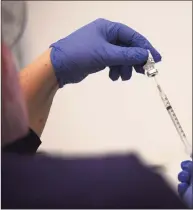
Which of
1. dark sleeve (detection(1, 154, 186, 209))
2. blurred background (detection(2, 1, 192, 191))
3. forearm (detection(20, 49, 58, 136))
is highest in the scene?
dark sleeve (detection(1, 154, 186, 209))

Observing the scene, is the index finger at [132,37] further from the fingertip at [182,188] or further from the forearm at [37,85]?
the fingertip at [182,188]

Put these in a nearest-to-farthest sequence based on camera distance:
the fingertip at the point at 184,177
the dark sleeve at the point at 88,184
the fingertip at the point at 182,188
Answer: the dark sleeve at the point at 88,184, the fingertip at the point at 182,188, the fingertip at the point at 184,177

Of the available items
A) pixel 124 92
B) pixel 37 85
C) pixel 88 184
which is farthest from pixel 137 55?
pixel 124 92

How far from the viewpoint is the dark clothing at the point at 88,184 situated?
317 mm

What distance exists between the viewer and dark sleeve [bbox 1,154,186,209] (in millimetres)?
317

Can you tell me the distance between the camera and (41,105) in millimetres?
832

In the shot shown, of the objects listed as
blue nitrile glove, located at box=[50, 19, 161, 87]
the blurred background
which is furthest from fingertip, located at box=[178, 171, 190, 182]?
the blurred background

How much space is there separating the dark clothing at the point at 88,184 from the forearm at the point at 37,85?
0.41m

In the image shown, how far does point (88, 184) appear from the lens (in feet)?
1.05

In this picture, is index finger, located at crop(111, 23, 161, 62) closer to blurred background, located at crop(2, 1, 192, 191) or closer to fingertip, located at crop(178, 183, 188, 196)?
fingertip, located at crop(178, 183, 188, 196)

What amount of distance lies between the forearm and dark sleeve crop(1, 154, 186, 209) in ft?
1.34

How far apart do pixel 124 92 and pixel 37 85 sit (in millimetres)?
691

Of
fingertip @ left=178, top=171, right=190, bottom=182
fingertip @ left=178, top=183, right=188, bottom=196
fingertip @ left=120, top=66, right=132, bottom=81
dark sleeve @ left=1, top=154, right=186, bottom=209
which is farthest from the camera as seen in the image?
fingertip @ left=120, top=66, right=132, bottom=81

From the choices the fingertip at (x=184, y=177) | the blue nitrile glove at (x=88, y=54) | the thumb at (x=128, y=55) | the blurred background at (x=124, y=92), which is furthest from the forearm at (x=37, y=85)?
the blurred background at (x=124, y=92)
